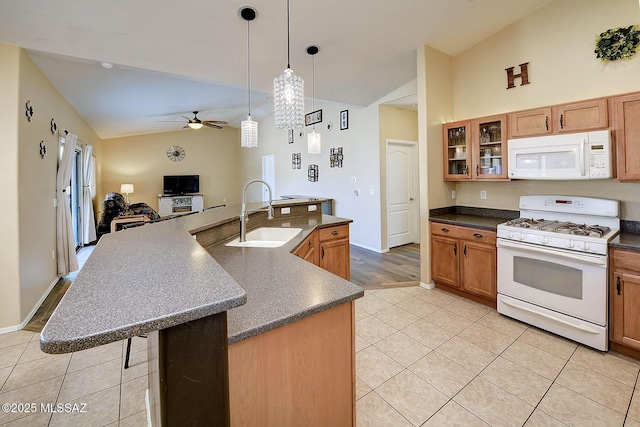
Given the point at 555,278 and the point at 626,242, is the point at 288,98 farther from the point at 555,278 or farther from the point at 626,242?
the point at 626,242

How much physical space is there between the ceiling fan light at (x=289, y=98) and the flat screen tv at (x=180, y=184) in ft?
25.5

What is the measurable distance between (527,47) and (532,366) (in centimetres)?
307

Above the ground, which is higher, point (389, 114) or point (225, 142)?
point (225, 142)

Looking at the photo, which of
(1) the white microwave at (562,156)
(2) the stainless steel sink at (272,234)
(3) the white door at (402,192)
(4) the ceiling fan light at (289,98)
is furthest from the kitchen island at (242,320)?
(3) the white door at (402,192)

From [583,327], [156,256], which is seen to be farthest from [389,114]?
[156,256]

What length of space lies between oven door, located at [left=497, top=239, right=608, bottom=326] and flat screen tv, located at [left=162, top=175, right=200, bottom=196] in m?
8.80

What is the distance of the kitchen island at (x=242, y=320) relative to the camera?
64 cm

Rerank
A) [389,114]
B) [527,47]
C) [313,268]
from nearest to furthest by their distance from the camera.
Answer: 1. [313,268]
2. [527,47]
3. [389,114]

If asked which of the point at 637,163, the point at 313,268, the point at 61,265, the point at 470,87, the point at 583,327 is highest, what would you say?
the point at 470,87

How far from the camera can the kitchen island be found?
0.64m

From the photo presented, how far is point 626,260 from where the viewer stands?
2049 millimetres

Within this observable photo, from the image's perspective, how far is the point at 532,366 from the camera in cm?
204

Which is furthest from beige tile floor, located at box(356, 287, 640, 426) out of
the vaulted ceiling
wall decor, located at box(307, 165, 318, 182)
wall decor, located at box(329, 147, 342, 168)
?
wall decor, located at box(307, 165, 318, 182)

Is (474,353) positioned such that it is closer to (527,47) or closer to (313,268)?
(313,268)
